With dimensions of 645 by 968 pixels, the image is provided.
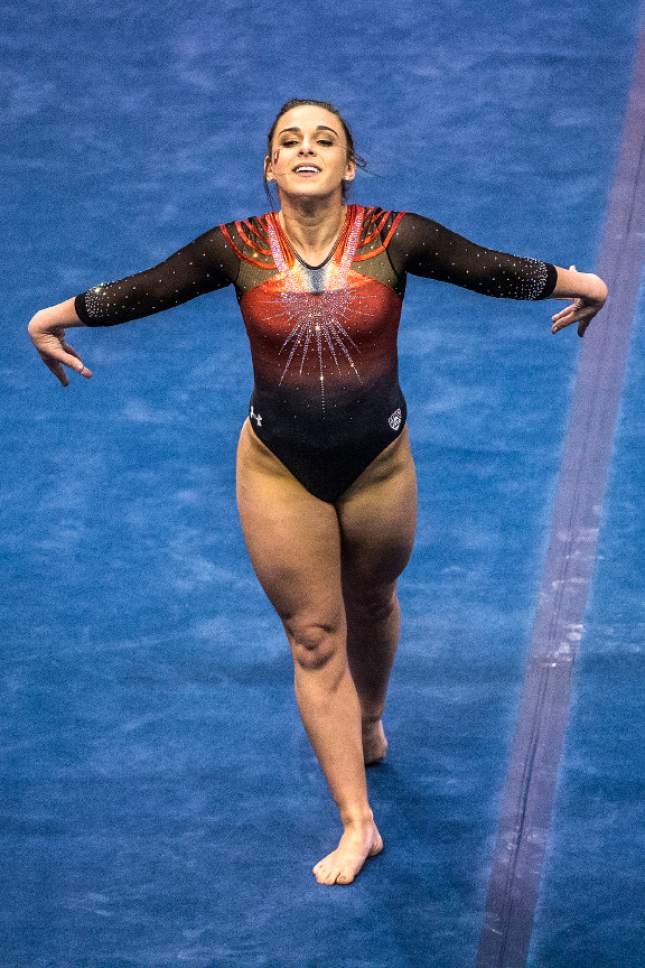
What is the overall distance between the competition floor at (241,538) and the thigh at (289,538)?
0.75m

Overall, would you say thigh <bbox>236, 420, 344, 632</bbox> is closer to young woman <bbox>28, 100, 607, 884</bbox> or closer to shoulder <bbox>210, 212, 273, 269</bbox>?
young woman <bbox>28, 100, 607, 884</bbox>

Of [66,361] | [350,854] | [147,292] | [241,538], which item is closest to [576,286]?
[147,292]

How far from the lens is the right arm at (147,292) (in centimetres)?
477

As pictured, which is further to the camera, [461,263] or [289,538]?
[289,538]

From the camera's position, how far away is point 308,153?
4.73 m

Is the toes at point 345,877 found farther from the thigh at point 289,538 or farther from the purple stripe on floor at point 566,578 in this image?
the thigh at point 289,538

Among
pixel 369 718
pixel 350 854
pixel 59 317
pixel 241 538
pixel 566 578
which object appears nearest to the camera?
pixel 59 317

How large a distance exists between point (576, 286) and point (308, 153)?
79 centimetres

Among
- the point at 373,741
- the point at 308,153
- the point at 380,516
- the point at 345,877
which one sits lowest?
the point at 345,877

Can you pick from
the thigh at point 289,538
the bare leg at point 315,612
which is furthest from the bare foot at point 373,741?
the thigh at point 289,538

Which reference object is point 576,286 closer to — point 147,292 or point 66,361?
point 147,292

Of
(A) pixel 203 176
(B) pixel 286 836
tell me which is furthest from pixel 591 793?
(A) pixel 203 176

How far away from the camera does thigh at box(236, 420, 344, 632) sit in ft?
16.1

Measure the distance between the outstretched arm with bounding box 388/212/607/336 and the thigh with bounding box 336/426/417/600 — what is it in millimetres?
457
